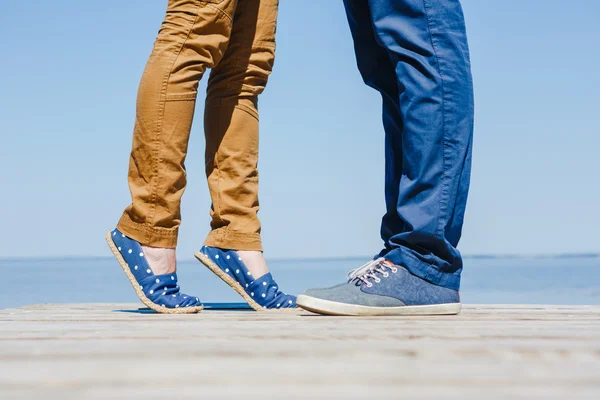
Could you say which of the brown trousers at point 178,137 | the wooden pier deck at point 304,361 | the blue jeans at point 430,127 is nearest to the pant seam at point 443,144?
the blue jeans at point 430,127

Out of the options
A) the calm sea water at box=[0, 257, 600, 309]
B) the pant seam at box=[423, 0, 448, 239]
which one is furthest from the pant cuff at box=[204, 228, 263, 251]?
the calm sea water at box=[0, 257, 600, 309]

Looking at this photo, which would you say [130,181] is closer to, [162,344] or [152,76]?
[152,76]

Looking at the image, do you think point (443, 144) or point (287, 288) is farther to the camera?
point (287, 288)

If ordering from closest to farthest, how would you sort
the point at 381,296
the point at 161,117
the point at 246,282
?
the point at 381,296 → the point at 161,117 → the point at 246,282

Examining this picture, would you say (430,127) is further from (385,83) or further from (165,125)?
(165,125)

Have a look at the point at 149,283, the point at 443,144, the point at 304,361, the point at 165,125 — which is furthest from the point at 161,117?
the point at 304,361

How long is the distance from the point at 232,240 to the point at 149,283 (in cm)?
27

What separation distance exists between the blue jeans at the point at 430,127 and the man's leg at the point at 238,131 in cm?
45

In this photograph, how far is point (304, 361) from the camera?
0.78 meters

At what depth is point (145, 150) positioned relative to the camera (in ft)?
5.40

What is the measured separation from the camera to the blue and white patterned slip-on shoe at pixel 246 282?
1.81 m

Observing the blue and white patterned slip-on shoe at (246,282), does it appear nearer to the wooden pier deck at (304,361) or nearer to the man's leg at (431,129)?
the man's leg at (431,129)

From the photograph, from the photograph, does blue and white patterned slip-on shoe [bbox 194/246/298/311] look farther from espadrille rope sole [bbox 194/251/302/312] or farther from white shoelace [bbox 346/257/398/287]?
white shoelace [bbox 346/257/398/287]

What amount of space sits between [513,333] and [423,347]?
0.24 meters
